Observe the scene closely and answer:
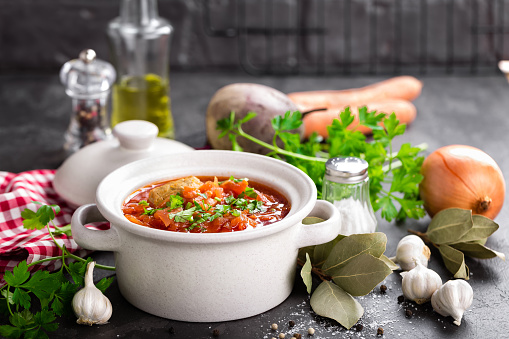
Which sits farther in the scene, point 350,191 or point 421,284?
point 350,191

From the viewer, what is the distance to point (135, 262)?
1293 mm

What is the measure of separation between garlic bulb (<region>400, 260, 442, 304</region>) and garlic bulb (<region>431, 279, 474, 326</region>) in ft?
0.09

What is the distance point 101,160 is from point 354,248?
699 mm

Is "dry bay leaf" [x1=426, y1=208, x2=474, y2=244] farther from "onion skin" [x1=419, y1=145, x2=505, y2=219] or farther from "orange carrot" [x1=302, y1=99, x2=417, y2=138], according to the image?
"orange carrot" [x1=302, y1=99, x2=417, y2=138]

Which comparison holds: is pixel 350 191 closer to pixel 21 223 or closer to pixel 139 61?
pixel 21 223

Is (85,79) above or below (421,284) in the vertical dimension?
above

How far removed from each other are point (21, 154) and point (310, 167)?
0.97 meters

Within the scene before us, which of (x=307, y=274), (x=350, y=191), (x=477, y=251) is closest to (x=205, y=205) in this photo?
(x=307, y=274)

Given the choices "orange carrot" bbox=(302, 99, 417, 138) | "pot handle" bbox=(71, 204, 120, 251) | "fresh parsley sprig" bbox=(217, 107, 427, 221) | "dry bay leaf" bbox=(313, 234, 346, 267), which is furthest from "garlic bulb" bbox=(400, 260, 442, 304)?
"orange carrot" bbox=(302, 99, 417, 138)

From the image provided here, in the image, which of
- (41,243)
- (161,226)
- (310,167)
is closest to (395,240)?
(310,167)

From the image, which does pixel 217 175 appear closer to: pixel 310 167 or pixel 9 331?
pixel 310 167

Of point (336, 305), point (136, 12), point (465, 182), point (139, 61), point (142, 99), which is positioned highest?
point (136, 12)

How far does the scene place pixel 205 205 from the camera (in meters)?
1.33

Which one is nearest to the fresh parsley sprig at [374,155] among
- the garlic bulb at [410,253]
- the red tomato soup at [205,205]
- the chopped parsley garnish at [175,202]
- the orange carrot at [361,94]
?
the garlic bulb at [410,253]
